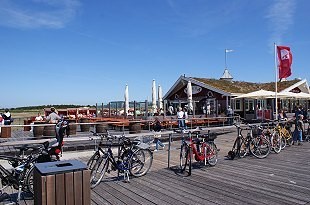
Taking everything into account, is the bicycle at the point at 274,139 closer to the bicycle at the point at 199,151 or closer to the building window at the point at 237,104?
the bicycle at the point at 199,151

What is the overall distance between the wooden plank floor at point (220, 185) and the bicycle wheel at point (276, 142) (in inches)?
52.2

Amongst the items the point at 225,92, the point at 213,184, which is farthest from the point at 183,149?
the point at 225,92

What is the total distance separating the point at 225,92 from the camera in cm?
2720

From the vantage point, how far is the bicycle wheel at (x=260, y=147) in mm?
9008

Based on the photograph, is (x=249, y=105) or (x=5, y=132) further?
(x=249, y=105)

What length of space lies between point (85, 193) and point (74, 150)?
8.07 m

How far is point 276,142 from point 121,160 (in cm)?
561

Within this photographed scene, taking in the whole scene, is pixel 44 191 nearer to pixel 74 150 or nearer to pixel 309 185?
pixel 309 185

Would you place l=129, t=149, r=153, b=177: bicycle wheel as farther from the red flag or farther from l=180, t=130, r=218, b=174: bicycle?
the red flag

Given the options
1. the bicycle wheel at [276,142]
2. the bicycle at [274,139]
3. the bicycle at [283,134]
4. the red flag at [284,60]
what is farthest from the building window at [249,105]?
the bicycle wheel at [276,142]

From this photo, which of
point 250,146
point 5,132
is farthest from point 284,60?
point 5,132

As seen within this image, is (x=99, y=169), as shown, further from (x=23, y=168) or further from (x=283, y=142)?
(x=283, y=142)

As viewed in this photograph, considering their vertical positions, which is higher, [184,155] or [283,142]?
[184,155]

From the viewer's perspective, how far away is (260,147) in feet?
30.0
